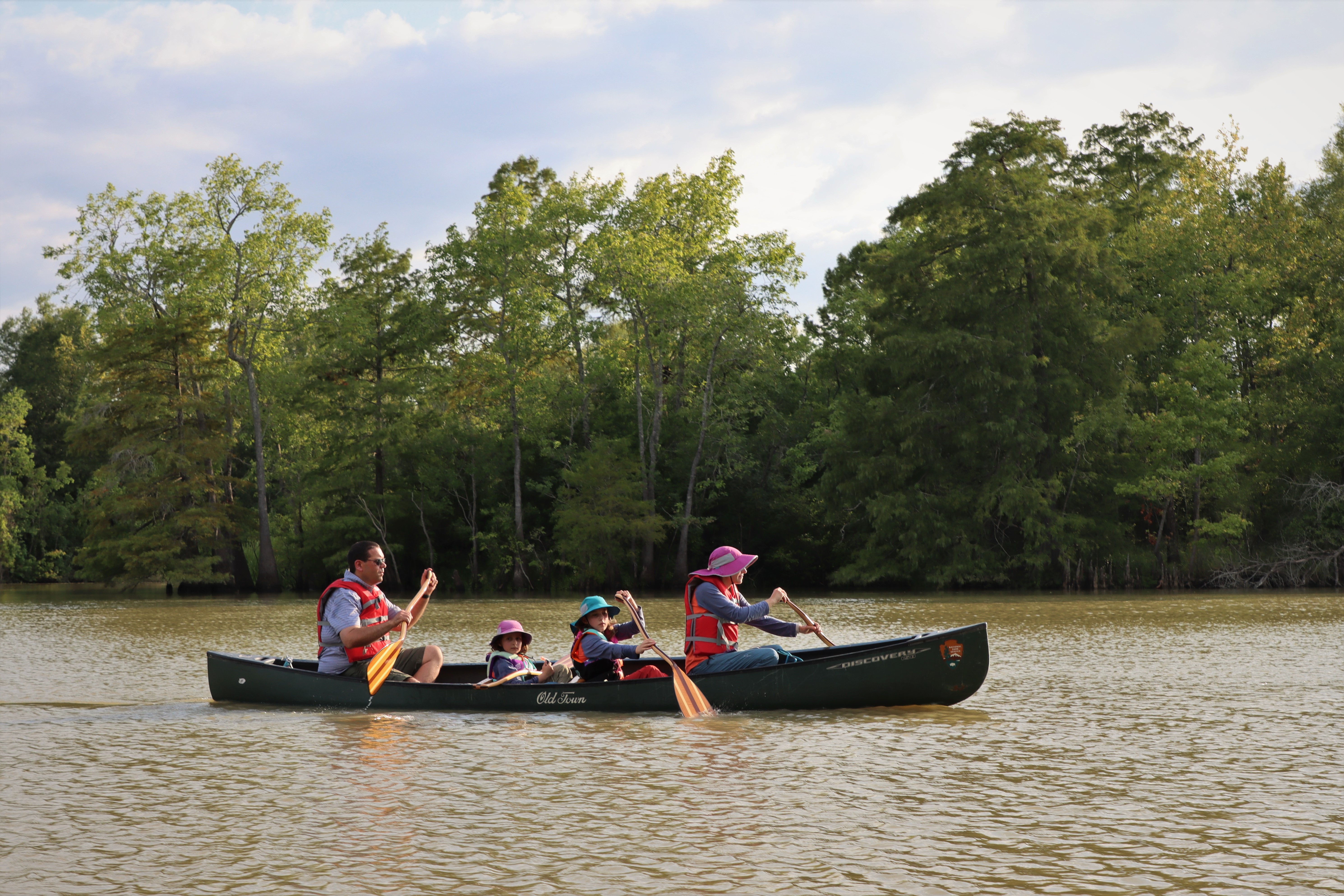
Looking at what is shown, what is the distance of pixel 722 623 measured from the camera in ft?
38.6

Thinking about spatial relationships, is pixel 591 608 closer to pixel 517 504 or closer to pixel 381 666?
pixel 381 666

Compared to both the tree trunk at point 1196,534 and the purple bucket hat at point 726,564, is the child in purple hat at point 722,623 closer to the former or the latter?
the purple bucket hat at point 726,564

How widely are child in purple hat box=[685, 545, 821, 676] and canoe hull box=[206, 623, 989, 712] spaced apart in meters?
0.24

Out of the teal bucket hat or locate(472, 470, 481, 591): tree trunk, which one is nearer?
the teal bucket hat

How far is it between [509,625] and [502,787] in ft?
13.7

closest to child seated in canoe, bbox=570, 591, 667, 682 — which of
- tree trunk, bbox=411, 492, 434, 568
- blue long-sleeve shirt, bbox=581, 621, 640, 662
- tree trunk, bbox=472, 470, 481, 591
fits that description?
blue long-sleeve shirt, bbox=581, 621, 640, 662

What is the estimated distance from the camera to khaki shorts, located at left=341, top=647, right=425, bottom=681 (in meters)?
11.8

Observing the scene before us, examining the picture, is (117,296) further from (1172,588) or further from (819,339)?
(1172,588)

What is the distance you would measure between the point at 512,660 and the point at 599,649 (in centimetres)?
85

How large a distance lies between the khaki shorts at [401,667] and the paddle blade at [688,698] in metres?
2.70

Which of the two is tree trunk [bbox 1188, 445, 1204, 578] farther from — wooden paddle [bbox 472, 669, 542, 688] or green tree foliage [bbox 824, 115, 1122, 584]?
→ wooden paddle [bbox 472, 669, 542, 688]

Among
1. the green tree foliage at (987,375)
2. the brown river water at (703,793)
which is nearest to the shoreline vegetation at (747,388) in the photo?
the green tree foliage at (987,375)

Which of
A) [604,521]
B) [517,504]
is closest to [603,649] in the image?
[604,521]

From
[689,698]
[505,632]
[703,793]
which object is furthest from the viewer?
[505,632]
